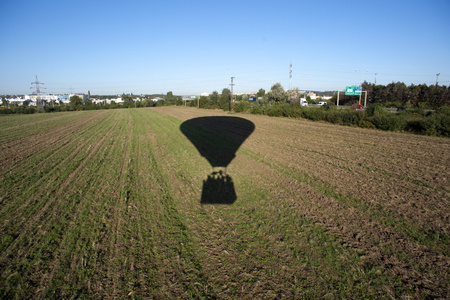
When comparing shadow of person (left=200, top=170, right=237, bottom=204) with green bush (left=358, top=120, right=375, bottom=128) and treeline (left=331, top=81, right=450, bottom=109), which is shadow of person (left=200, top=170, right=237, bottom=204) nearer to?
green bush (left=358, top=120, right=375, bottom=128)

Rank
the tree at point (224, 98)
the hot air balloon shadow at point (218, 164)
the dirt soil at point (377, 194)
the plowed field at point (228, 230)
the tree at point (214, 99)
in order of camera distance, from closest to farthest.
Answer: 1. the plowed field at point (228, 230)
2. the dirt soil at point (377, 194)
3. the hot air balloon shadow at point (218, 164)
4. the tree at point (224, 98)
5. the tree at point (214, 99)

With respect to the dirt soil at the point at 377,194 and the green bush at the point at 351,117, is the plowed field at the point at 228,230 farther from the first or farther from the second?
the green bush at the point at 351,117

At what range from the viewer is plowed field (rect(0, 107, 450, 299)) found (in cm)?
348

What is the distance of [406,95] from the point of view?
163ft

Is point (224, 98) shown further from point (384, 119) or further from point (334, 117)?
point (384, 119)

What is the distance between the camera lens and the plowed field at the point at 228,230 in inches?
137

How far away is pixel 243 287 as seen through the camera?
11.2 feet

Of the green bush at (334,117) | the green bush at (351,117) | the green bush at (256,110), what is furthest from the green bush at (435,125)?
the green bush at (256,110)

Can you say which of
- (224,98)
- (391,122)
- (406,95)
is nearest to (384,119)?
(391,122)

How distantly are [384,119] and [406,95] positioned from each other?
40.8 metres

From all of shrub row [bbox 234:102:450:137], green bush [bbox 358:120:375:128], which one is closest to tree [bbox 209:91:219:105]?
shrub row [bbox 234:102:450:137]

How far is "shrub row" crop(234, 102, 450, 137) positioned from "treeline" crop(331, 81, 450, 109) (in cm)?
1800

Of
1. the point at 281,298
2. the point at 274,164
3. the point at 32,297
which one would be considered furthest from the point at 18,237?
the point at 274,164

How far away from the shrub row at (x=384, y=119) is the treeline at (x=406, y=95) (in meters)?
18.0
